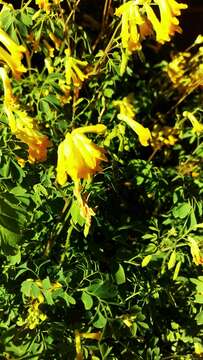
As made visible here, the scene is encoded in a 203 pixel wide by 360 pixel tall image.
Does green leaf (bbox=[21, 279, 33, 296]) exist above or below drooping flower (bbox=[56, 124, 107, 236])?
below

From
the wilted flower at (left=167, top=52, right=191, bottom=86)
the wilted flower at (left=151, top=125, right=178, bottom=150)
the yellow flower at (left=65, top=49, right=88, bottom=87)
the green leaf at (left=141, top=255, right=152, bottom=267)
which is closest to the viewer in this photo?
the green leaf at (left=141, top=255, right=152, bottom=267)

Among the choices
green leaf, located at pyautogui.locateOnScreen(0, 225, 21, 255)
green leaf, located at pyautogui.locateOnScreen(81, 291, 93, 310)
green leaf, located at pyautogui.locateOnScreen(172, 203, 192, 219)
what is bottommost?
green leaf, located at pyautogui.locateOnScreen(172, 203, 192, 219)

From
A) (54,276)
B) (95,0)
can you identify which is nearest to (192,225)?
(54,276)

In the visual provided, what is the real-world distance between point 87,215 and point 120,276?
473 millimetres

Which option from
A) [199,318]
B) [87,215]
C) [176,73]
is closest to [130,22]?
[87,215]

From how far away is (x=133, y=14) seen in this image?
196 centimetres

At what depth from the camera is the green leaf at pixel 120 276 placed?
7.22 feet

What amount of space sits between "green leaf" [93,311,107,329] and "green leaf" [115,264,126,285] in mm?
156

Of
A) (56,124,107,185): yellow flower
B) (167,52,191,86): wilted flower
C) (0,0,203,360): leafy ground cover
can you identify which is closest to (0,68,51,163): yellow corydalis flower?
(0,0,203,360): leafy ground cover

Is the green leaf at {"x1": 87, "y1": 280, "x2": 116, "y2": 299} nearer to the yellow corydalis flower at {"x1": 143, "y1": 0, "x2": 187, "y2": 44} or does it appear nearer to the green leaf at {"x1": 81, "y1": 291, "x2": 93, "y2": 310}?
the green leaf at {"x1": 81, "y1": 291, "x2": 93, "y2": 310}

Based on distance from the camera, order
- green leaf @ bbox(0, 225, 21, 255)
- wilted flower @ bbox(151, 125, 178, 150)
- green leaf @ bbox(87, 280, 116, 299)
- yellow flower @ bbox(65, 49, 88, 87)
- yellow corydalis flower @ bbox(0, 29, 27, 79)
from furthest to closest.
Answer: wilted flower @ bbox(151, 125, 178, 150), yellow flower @ bbox(65, 49, 88, 87), green leaf @ bbox(87, 280, 116, 299), yellow corydalis flower @ bbox(0, 29, 27, 79), green leaf @ bbox(0, 225, 21, 255)

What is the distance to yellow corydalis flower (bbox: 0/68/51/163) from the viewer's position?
1.82 metres

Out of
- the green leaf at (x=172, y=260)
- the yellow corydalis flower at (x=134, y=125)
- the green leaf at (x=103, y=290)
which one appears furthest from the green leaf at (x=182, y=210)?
the green leaf at (x=103, y=290)

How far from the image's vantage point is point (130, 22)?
2.00 meters
